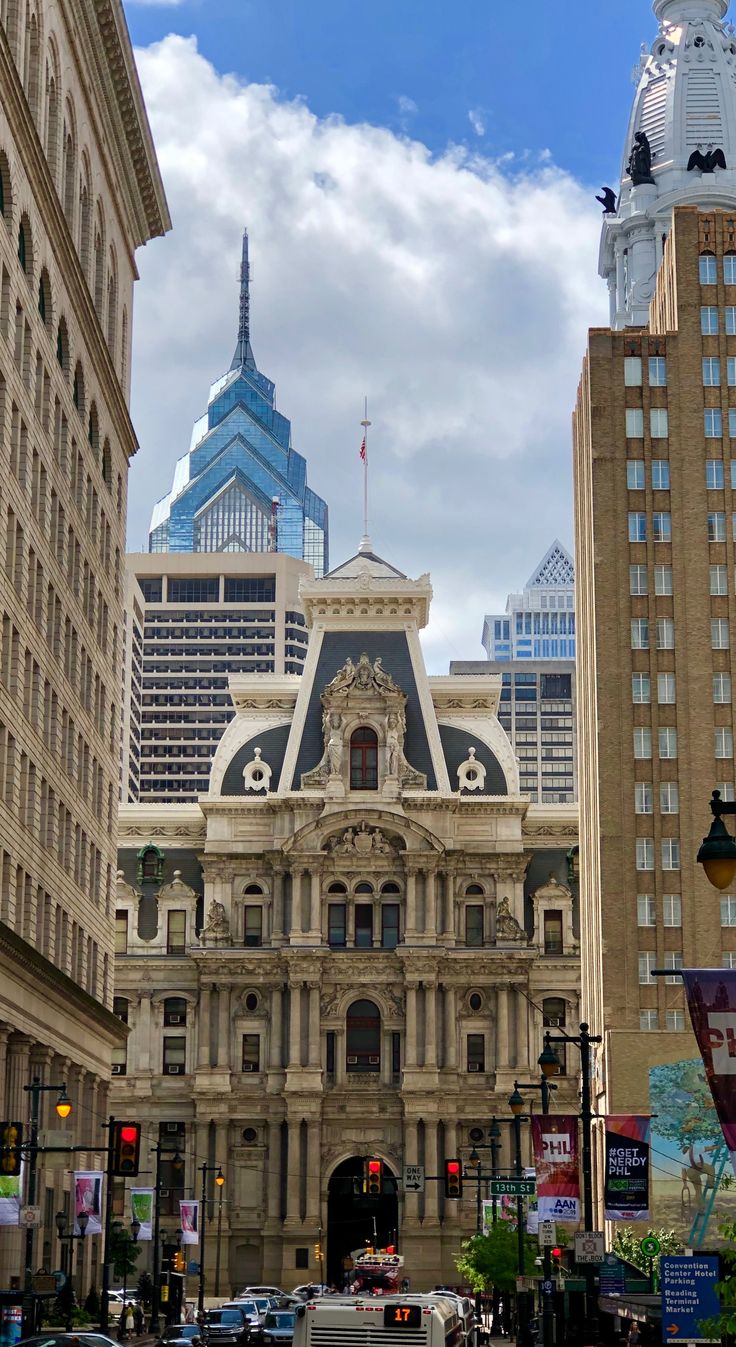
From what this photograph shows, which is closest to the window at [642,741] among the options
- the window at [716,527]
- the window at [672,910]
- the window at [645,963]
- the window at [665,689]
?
the window at [665,689]

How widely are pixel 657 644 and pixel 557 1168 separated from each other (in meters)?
52.3

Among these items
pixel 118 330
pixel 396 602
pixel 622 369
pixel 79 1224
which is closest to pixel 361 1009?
pixel 396 602

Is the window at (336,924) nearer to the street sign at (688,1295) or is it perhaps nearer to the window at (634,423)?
the window at (634,423)

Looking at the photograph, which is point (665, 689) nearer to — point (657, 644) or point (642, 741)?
point (657, 644)

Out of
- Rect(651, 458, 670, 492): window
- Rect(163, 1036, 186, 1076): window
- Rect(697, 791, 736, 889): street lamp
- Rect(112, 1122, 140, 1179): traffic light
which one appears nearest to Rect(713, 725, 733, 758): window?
Rect(651, 458, 670, 492): window

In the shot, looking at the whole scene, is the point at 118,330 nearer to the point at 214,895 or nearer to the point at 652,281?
the point at 214,895

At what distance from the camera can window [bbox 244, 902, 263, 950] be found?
121 m

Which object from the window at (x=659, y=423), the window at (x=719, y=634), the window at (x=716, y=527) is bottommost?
the window at (x=719, y=634)

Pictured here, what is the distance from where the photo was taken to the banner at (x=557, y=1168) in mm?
51531

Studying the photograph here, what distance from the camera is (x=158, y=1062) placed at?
120 m

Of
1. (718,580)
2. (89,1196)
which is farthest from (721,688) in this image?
(89,1196)

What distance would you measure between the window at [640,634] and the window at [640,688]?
1.43 metres

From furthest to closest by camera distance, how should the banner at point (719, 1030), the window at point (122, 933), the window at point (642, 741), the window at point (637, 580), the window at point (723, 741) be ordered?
1. the window at point (122, 933)
2. the window at point (637, 580)
3. the window at point (642, 741)
4. the window at point (723, 741)
5. the banner at point (719, 1030)

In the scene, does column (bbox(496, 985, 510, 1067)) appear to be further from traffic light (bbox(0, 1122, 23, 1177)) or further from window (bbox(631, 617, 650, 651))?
traffic light (bbox(0, 1122, 23, 1177))
